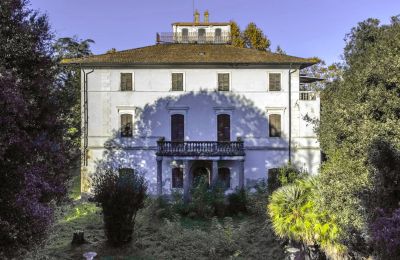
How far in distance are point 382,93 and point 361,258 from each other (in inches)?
191

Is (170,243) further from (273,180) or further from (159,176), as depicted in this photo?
(273,180)

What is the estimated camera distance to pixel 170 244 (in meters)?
14.3

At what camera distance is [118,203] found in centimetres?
1341

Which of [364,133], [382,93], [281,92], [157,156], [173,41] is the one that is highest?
[173,41]

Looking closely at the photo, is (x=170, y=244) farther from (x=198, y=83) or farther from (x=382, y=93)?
(x=198, y=83)

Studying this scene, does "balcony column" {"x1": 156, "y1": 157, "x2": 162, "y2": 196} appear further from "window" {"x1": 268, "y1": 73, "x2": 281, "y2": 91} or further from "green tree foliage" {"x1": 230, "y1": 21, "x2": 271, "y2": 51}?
"green tree foliage" {"x1": 230, "y1": 21, "x2": 271, "y2": 51}

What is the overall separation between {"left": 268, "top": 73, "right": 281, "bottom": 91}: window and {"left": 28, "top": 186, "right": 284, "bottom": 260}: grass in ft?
36.0

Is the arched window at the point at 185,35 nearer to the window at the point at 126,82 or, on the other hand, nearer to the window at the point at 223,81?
the window at the point at 223,81

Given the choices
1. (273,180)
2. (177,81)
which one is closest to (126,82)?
(177,81)

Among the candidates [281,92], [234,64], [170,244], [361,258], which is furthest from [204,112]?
[361,258]

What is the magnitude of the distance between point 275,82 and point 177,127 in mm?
7364

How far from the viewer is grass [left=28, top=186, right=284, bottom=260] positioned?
13273 millimetres

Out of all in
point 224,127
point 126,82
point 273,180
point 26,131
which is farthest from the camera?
point 224,127

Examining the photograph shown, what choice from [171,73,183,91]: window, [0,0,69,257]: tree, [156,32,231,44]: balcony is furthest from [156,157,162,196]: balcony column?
[0,0,69,257]: tree
